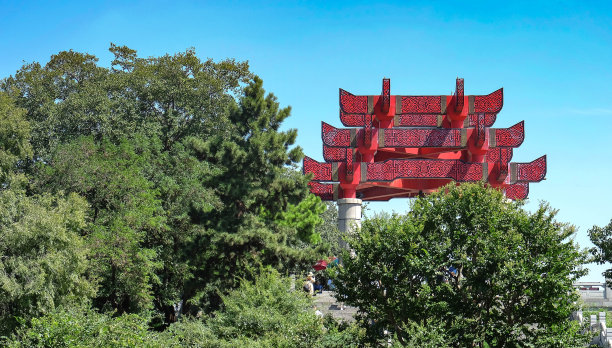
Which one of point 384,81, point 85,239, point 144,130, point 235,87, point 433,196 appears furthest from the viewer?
point 235,87

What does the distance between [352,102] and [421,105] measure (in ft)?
10.3

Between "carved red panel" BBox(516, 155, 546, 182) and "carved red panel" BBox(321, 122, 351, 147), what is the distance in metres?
7.92

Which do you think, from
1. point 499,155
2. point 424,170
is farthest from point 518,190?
point 424,170

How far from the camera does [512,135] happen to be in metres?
33.9

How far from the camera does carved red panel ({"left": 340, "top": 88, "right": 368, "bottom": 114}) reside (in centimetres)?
3309

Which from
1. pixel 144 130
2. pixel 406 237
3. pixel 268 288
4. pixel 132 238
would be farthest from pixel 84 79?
pixel 406 237

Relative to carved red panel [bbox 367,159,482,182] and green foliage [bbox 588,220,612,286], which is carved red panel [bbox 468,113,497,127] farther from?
green foliage [bbox 588,220,612,286]

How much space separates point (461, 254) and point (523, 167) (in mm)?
14241

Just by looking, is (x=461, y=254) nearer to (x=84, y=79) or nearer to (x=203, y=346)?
(x=203, y=346)

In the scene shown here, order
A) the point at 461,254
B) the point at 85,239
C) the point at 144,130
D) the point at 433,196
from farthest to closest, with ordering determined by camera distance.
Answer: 1. the point at 144,130
2. the point at 85,239
3. the point at 433,196
4. the point at 461,254

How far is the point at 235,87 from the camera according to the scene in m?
42.9

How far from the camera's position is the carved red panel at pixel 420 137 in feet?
108

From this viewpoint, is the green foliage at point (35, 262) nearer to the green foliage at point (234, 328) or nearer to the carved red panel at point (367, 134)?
the green foliage at point (234, 328)

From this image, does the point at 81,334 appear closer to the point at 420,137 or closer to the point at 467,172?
the point at 420,137
